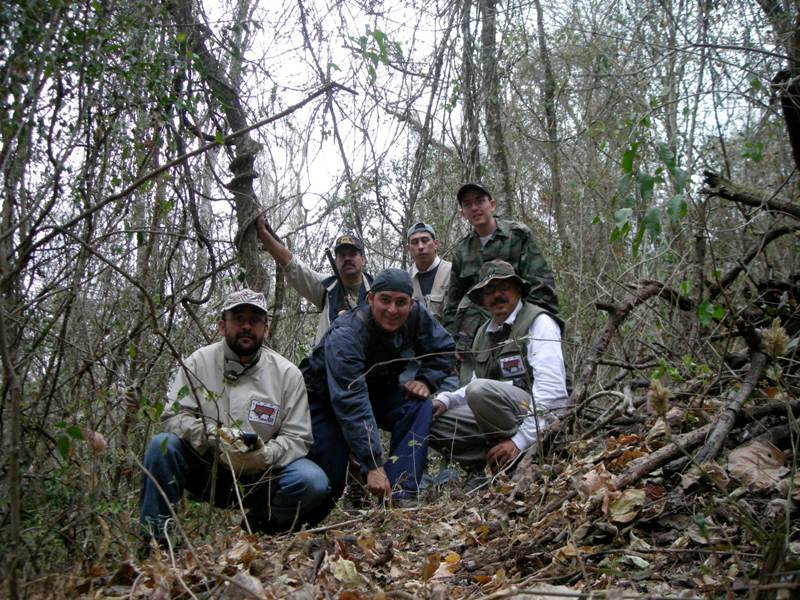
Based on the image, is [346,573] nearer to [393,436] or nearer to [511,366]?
[393,436]

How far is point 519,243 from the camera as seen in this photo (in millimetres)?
5523

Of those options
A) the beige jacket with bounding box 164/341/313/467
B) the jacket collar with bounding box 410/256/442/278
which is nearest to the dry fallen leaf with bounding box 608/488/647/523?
the beige jacket with bounding box 164/341/313/467

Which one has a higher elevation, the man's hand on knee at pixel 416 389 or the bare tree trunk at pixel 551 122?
the bare tree trunk at pixel 551 122

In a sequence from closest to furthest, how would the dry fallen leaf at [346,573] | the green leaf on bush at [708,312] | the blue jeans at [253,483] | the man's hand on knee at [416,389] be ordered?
→ the dry fallen leaf at [346,573]
the green leaf on bush at [708,312]
the blue jeans at [253,483]
the man's hand on knee at [416,389]

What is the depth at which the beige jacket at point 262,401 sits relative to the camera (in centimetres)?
414

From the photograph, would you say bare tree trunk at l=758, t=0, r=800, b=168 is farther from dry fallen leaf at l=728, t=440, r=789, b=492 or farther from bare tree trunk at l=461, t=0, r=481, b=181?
bare tree trunk at l=461, t=0, r=481, b=181

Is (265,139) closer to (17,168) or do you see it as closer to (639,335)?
(17,168)

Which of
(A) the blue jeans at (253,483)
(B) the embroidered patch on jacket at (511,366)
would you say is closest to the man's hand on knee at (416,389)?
(B) the embroidered patch on jacket at (511,366)

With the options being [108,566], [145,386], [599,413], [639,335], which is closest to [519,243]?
[639,335]

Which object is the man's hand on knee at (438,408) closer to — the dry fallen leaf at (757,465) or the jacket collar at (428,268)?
the jacket collar at (428,268)

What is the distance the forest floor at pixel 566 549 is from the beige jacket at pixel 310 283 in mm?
2277

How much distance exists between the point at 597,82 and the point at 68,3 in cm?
652

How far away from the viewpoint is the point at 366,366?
15.9 feet

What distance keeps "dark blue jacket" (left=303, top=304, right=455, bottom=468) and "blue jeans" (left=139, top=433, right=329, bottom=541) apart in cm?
38
